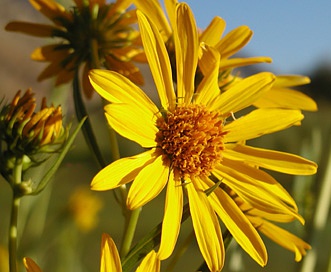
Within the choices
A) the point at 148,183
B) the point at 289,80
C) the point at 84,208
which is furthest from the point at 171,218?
the point at 84,208

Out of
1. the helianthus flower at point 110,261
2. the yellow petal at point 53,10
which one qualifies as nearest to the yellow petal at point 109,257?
the helianthus flower at point 110,261

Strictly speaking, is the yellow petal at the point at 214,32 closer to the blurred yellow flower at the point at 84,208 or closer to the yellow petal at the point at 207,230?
the yellow petal at the point at 207,230

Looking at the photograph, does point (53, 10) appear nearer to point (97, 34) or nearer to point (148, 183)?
point (97, 34)

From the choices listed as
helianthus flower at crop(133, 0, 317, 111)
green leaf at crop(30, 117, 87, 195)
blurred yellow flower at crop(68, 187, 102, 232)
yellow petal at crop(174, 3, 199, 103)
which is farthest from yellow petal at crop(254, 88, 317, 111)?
blurred yellow flower at crop(68, 187, 102, 232)

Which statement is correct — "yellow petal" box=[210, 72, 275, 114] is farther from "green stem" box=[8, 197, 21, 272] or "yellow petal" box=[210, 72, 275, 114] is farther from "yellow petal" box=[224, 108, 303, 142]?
"green stem" box=[8, 197, 21, 272]

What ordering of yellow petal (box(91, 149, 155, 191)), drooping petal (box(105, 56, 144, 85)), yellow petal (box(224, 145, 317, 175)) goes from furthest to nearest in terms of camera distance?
drooping petal (box(105, 56, 144, 85))
yellow petal (box(224, 145, 317, 175))
yellow petal (box(91, 149, 155, 191))

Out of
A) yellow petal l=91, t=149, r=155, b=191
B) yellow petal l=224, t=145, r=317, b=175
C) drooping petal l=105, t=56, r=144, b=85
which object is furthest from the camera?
drooping petal l=105, t=56, r=144, b=85

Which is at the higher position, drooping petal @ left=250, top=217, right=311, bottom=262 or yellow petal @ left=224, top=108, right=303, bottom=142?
yellow petal @ left=224, top=108, right=303, bottom=142
